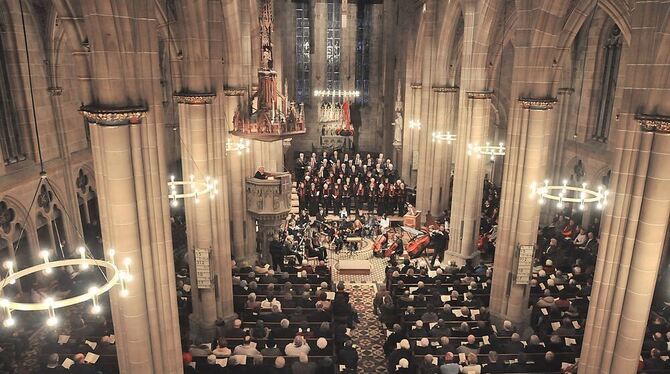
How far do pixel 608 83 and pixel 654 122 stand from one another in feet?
48.2

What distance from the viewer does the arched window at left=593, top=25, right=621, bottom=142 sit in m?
20.3

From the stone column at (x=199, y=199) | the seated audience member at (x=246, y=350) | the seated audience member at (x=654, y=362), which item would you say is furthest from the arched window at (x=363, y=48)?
the seated audience member at (x=654, y=362)

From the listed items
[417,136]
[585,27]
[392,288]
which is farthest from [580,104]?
[392,288]

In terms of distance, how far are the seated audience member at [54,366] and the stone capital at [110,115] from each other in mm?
5838

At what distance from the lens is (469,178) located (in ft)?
60.2

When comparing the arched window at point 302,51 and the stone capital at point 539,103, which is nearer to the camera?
the stone capital at point 539,103

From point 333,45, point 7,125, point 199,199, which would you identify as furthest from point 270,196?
point 333,45

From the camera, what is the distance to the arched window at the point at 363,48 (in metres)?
34.9

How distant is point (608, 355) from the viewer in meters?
9.33

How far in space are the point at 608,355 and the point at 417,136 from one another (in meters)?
19.8

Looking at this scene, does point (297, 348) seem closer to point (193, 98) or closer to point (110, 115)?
point (193, 98)

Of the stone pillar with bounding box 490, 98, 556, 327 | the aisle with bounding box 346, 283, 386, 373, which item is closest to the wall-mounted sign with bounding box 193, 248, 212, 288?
the aisle with bounding box 346, 283, 386, 373

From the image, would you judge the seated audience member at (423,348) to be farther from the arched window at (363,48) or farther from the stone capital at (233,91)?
the arched window at (363,48)

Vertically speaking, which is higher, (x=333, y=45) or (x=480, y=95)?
(x=333, y=45)
